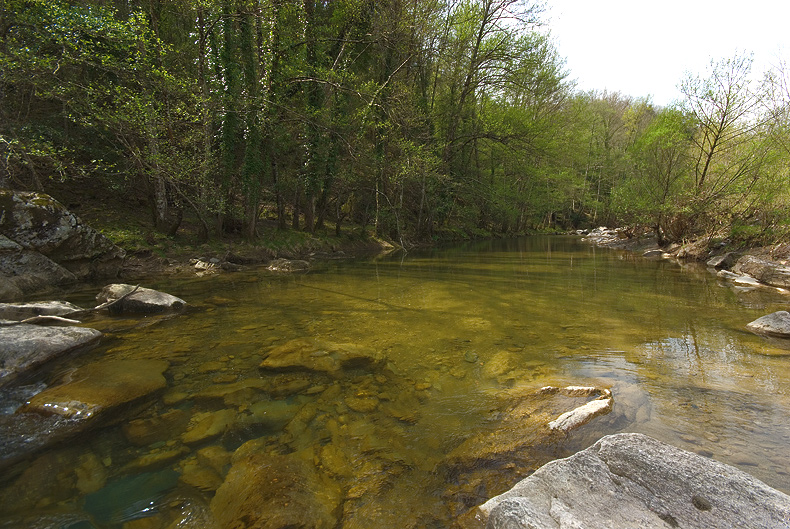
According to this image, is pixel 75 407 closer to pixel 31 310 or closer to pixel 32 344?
pixel 32 344

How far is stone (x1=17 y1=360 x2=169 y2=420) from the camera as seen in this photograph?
3191 millimetres

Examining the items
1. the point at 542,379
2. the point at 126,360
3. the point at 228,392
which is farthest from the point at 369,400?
the point at 126,360

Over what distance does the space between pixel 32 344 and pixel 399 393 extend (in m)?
4.15

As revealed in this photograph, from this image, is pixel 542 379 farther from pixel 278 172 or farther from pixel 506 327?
pixel 278 172

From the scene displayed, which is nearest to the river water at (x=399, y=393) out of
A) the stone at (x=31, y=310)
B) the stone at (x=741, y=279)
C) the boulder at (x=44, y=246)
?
the stone at (x=31, y=310)

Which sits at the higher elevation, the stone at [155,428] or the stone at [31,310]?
the stone at [31,310]

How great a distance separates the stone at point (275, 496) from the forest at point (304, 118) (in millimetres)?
8951

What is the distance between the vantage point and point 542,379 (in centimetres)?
407

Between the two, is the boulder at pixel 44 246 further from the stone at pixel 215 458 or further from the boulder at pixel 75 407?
the stone at pixel 215 458

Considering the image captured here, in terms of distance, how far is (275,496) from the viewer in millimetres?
2275

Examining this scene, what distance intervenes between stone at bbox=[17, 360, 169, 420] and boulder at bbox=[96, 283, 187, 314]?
7.95 feet

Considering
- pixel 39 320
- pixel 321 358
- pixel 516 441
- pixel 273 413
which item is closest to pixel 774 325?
pixel 516 441

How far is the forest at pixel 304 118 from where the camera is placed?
936 cm

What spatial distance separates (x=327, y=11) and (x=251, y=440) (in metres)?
19.9
